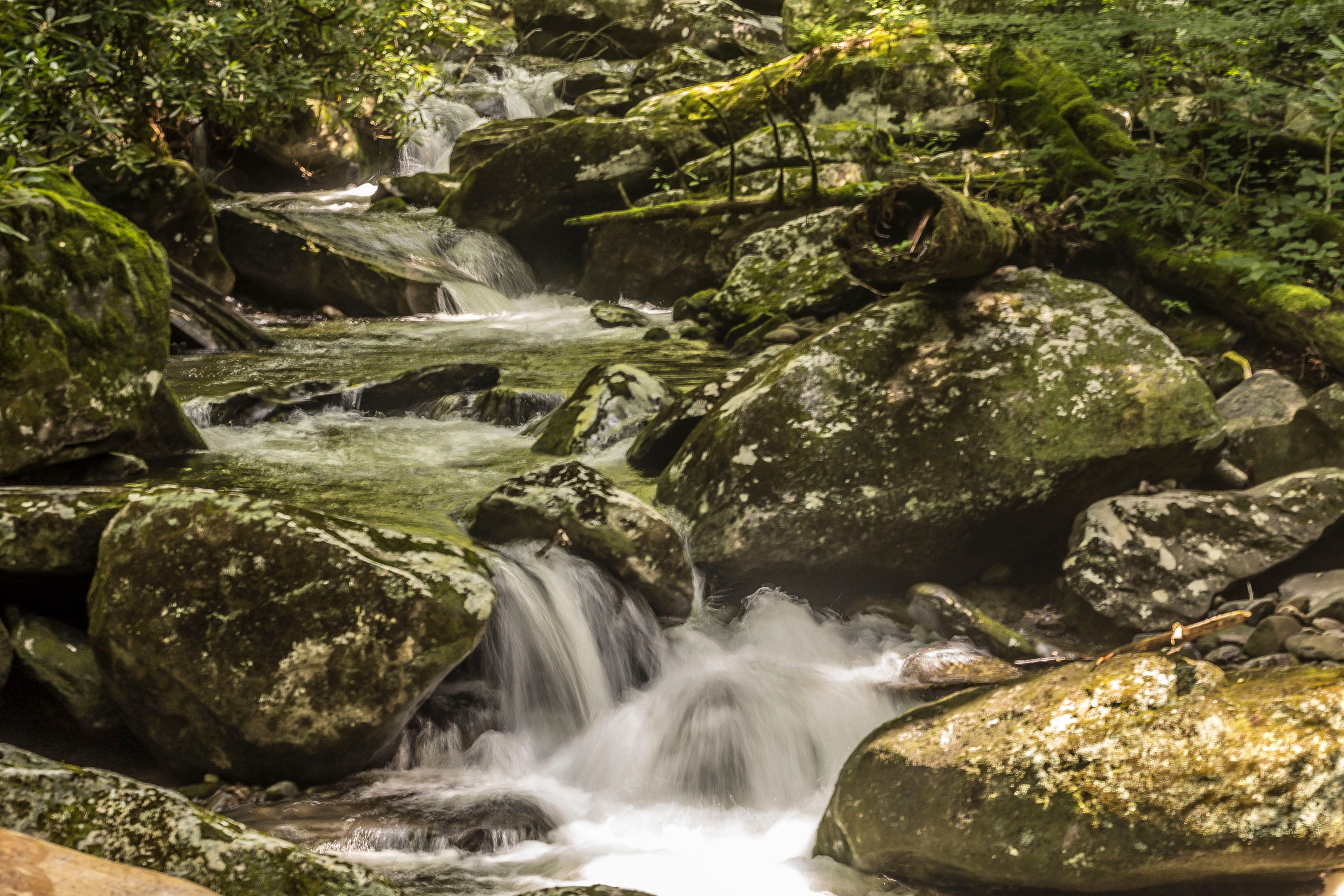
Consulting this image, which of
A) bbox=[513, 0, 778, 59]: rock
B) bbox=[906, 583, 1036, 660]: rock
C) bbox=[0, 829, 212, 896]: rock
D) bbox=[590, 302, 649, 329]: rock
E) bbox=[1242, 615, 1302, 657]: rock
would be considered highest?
bbox=[513, 0, 778, 59]: rock

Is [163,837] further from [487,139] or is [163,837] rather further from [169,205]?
[487,139]

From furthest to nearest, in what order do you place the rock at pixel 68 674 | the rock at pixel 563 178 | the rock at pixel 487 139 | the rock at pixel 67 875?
the rock at pixel 487 139 < the rock at pixel 563 178 < the rock at pixel 68 674 < the rock at pixel 67 875

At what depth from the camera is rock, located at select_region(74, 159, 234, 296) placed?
32.0 ft

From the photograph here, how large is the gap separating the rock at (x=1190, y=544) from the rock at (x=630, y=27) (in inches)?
726

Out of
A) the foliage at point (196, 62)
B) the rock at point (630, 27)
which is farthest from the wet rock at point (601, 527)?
the rock at point (630, 27)

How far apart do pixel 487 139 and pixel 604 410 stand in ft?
38.7

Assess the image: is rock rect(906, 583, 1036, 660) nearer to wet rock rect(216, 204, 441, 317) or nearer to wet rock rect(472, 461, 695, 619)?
wet rock rect(472, 461, 695, 619)

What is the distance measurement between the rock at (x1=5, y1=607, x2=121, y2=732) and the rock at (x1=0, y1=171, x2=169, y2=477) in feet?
3.38

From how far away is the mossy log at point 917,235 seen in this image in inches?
188

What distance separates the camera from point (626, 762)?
405 centimetres

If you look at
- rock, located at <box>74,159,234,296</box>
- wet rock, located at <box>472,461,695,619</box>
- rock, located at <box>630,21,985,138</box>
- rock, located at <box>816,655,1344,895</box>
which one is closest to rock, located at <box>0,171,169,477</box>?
wet rock, located at <box>472,461,695,619</box>

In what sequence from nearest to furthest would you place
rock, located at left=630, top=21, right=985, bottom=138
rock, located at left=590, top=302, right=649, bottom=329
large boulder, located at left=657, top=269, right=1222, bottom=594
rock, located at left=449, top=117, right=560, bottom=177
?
large boulder, located at left=657, top=269, right=1222, bottom=594, rock, located at left=590, top=302, right=649, bottom=329, rock, located at left=630, top=21, right=985, bottom=138, rock, located at left=449, top=117, right=560, bottom=177

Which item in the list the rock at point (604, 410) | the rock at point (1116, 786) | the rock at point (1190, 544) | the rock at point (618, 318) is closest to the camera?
the rock at point (1116, 786)

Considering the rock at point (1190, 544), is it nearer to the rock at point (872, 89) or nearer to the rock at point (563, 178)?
the rock at point (872, 89)
